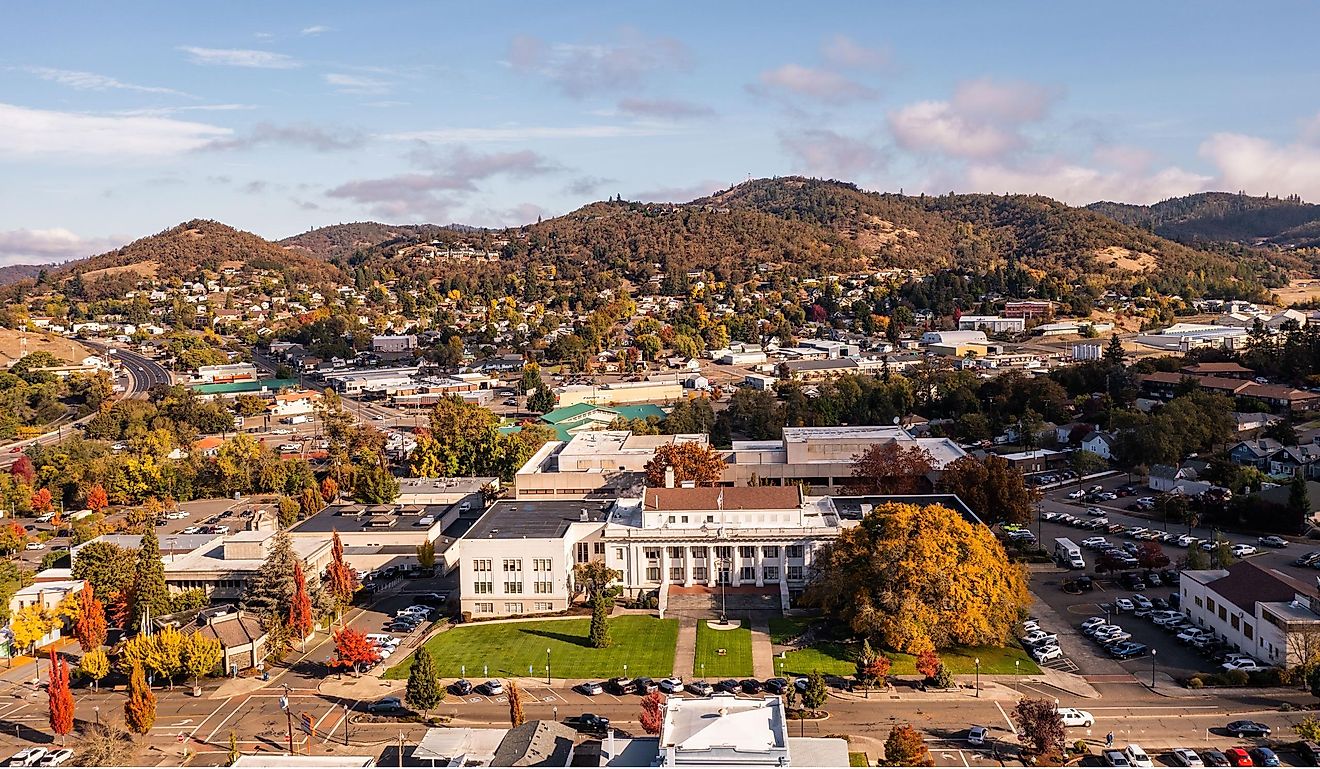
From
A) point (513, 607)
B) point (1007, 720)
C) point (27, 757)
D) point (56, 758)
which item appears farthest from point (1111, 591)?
point (27, 757)

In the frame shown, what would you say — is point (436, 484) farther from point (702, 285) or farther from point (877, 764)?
point (702, 285)

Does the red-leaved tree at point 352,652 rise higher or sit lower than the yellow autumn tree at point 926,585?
lower

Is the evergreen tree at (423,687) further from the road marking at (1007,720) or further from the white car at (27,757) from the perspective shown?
the road marking at (1007,720)

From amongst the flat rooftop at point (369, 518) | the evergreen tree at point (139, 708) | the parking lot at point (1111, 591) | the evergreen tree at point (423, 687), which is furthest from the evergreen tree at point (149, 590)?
the parking lot at point (1111, 591)

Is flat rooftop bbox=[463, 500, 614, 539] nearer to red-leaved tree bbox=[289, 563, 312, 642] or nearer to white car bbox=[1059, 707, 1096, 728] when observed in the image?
red-leaved tree bbox=[289, 563, 312, 642]

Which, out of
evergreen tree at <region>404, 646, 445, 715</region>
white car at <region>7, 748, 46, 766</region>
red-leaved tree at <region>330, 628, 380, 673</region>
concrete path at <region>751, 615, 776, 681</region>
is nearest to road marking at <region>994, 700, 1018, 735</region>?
concrete path at <region>751, 615, 776, 681</region>

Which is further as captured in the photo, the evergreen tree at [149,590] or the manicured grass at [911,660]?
the evergreen tree at [149,590]

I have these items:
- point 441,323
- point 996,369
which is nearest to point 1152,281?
point 996,369
